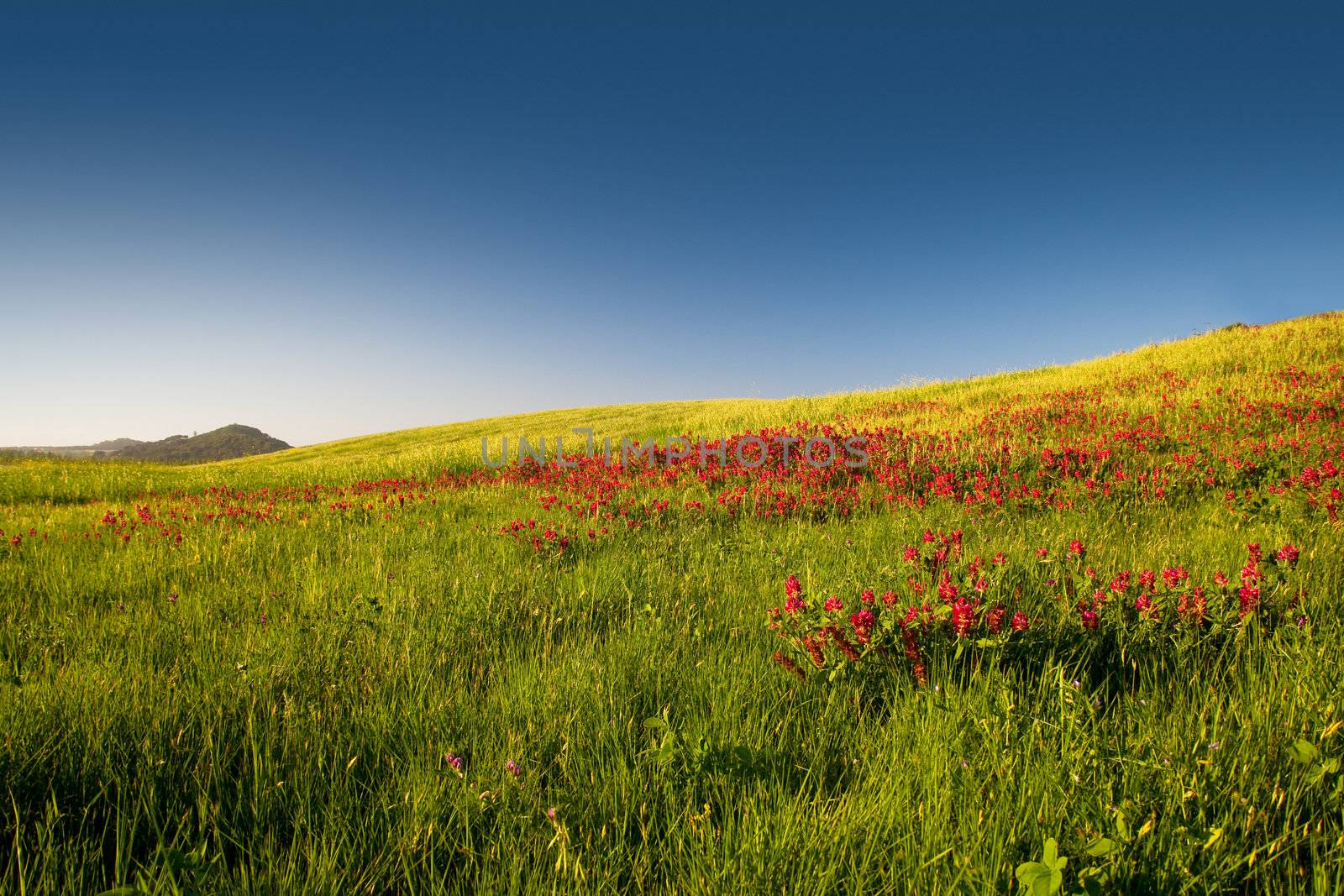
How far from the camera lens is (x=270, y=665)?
9.17 ft

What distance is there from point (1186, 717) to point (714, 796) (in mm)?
1910

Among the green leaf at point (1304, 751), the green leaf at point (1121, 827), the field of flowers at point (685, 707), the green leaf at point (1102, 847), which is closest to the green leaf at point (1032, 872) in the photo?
→ the field of flowers at point (685, 707)

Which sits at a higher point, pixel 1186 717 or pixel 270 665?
pixel 270 665

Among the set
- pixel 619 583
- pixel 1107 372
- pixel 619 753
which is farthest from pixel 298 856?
pixel 1107 372

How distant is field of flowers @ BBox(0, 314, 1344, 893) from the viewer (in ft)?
5.34

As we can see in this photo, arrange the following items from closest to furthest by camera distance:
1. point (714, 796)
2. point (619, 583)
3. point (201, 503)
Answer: point (714, 796), point (619, 583), point (201, 503)

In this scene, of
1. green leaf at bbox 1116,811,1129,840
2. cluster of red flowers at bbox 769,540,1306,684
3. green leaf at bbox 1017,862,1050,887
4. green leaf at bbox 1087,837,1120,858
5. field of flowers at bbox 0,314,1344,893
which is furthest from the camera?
cluster of red flowers at bbox 769,540,1306,684

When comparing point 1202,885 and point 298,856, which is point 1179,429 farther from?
point 298,856

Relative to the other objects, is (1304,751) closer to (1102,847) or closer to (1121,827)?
(1121,827)

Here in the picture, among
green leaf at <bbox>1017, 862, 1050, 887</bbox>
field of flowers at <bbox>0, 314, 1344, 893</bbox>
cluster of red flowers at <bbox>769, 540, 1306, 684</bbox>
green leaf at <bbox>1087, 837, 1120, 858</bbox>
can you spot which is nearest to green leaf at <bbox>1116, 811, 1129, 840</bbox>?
field of flowers at <bbox>0, 314, 1344, 893</bbox>

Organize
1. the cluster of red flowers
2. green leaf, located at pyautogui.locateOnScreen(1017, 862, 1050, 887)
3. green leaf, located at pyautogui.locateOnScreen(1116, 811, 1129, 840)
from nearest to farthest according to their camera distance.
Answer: green leaf, located at pyautogui.locateOnScreen(1017, 862, 1050, 887) < green leaf, located at pyautogui.locateOnScreen(1116, 811, 1129, 840) < the cluster of red flowers

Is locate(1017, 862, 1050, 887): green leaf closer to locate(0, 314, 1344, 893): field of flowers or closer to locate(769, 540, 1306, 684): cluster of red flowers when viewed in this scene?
locate(0, 314, 1344, 893): field of flowers

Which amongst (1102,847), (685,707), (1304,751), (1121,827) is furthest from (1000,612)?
(685,707)

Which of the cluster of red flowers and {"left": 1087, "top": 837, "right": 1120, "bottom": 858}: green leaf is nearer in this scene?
{"left": 1087, "top": 837, "right": 1120, "bottom": 858}: green leaf
